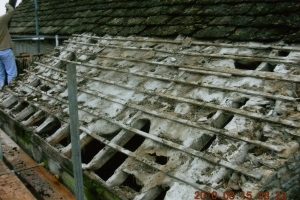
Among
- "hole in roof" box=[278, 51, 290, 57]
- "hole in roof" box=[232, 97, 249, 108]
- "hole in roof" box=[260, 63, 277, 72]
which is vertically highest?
"hole in roof" box=[278, 51, 290, 57]

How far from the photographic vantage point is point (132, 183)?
310cm

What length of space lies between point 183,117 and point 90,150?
4.60 feet

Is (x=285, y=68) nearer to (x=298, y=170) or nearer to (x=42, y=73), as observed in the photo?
(x=298, y=170)

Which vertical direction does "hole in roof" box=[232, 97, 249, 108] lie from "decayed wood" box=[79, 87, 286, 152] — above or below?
above

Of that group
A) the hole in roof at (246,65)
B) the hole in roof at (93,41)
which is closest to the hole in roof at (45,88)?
the hole in roof at (93,41)

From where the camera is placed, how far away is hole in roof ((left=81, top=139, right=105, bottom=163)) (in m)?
3.87

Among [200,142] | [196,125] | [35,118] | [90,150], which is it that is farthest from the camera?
[35,118]

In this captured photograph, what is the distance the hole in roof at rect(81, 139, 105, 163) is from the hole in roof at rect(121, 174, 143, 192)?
0.89 metres

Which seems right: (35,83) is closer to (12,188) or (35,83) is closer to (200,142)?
(12,188)

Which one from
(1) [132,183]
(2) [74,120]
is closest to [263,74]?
(1) [132,183]

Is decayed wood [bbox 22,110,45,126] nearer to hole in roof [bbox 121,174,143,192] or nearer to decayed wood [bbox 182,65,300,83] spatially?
hole in roof [bbox 121,174,143,192]

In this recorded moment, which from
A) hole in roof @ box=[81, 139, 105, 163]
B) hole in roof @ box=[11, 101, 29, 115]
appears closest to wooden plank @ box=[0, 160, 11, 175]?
hole in roof @ box=[81, 139, 105, 163]

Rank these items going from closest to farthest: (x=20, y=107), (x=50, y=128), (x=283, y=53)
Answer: (x=283, y=53)
(x=50, y=128)
(x=20, y=107)
